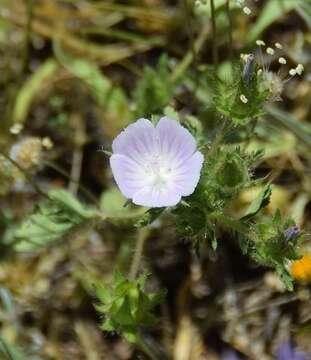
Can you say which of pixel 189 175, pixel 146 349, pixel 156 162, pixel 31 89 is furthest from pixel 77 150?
pixel 189 175

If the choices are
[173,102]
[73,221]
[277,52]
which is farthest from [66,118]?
[277,52]

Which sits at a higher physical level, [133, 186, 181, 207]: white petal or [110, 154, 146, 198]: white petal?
[110, 154, 146, 198]: white petal

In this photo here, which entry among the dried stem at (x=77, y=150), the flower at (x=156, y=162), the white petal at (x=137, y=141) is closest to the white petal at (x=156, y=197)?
the flower at (x=156, y=162)

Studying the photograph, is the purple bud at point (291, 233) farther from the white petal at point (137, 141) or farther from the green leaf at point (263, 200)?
the white petal at point (137, 141)

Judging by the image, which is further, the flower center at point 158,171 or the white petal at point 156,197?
the flower center at point 158,171

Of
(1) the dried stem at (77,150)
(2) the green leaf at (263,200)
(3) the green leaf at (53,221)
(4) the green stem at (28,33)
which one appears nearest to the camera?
(2) the green leaf at (263,200)

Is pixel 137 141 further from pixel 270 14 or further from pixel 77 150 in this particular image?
pixel 270 14

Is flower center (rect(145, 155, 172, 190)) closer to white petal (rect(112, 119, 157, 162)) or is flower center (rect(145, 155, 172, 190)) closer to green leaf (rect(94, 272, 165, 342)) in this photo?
white petal (rect(112, 119, 157, 162))

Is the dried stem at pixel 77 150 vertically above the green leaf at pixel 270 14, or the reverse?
the green leaf at pixel 270 14

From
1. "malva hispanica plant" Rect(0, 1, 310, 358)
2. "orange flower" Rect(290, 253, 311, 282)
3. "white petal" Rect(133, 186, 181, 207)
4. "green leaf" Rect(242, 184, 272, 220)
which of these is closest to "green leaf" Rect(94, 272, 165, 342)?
"malva hispanica plant" Rect(0, 1, 310, 358)
